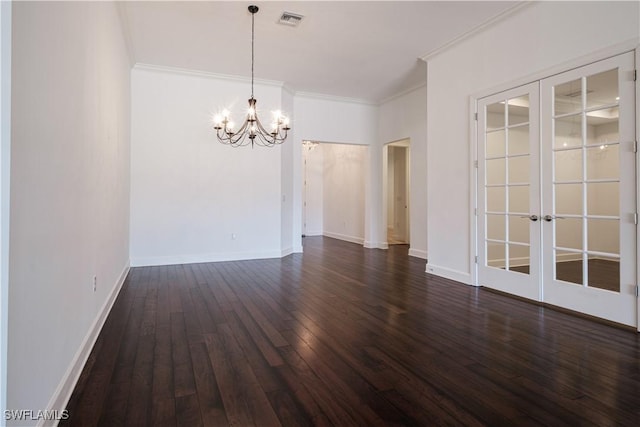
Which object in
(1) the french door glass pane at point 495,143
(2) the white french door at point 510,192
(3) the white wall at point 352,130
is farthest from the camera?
(3) the white wall at point 352,130

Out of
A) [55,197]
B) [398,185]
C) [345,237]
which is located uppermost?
[398,185]

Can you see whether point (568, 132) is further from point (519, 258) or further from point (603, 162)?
point (519, 258)

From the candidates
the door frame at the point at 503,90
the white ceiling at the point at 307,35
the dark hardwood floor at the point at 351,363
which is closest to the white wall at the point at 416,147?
the white ceiling at the point at 307,35

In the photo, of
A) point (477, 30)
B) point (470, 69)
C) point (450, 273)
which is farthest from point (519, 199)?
point (477, 30)

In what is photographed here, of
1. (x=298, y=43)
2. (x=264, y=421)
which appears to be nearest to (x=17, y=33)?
(x=264, y=421)

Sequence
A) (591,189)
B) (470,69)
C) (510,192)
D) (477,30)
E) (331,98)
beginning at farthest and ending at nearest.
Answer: (331,98) → (470,69) → (477,30) → (510,192) → (591,189)

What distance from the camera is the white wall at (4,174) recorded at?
1143mm

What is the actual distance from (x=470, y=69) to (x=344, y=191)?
5654 millimetres

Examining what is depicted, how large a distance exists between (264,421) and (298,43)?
4.72m

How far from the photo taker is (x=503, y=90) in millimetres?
4137

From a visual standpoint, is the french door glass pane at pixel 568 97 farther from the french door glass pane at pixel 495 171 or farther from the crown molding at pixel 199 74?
the crown molding at pixel 199 74

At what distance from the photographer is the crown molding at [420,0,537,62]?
3.83 m

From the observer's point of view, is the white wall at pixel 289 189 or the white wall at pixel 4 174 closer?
the white wall at pixel 4 174

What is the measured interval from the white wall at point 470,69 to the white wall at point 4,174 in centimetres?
426
